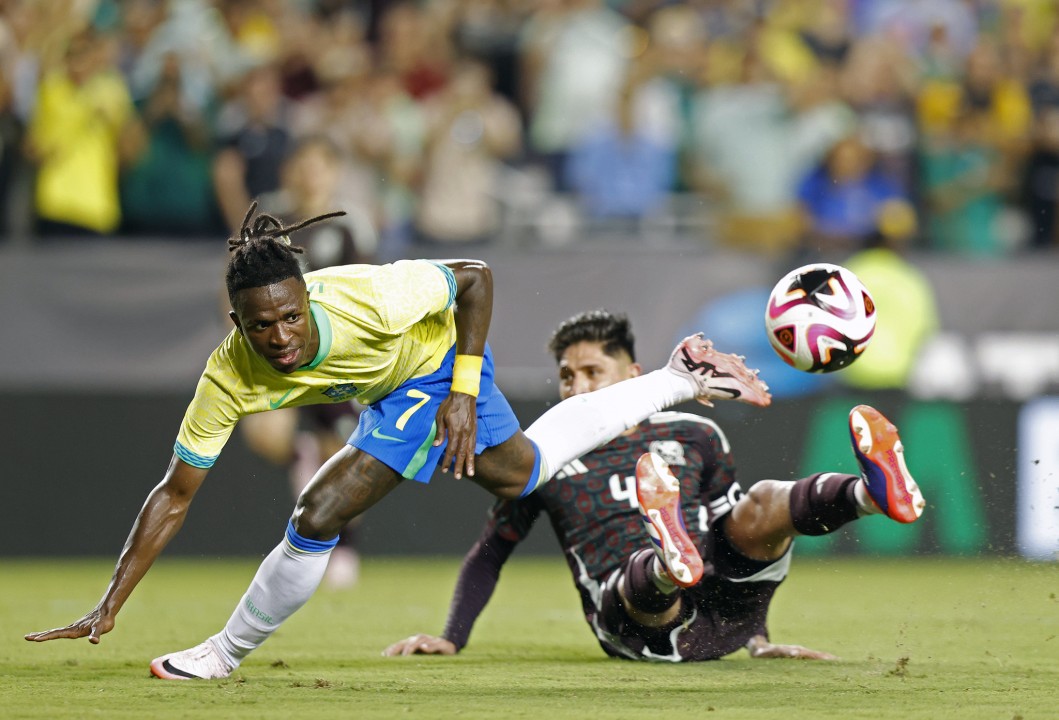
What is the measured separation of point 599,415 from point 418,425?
→ 0.70 m

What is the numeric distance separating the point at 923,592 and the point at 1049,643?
2.57 m

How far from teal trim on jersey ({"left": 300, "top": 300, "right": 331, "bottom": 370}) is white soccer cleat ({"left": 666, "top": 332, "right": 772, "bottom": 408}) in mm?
1502

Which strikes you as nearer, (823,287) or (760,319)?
(823,287)

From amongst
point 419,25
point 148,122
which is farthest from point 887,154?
point 148,122

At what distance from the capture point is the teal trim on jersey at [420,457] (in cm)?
532

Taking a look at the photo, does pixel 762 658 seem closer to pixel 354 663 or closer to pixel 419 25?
pixel 354 663

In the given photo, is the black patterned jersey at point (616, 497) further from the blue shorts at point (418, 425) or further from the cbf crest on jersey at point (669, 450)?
the blue shorts at point (418, 425)

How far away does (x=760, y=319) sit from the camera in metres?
10.5

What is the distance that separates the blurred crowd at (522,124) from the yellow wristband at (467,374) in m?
4.48

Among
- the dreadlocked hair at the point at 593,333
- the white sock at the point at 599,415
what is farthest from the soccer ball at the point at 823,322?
the dreadlocked hair at the point at 593,333

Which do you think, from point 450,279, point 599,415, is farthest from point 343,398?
point 599,415

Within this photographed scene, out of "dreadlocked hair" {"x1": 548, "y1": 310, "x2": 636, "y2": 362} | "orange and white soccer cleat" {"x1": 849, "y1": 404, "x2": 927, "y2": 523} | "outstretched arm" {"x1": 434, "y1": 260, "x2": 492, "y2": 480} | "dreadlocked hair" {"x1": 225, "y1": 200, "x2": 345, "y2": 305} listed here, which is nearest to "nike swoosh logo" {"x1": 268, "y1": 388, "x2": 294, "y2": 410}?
"dreadlocked hair" {"x1": 225, "y1": 200, "x2": 345, "y2": 305}

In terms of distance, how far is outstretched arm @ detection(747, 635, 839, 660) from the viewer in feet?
18.7

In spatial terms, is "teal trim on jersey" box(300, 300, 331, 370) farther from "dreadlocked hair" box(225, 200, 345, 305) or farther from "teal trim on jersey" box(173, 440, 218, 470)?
"teal trim on jersey" box(173, 440, 218, 470)
